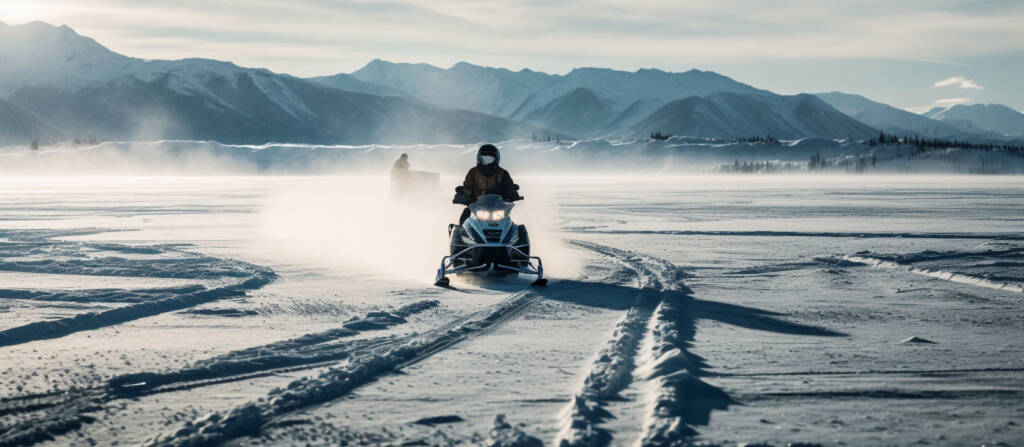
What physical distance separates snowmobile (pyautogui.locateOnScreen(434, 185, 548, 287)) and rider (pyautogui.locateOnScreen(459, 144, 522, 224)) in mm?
481

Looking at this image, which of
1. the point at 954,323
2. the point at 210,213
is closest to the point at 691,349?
the point at 954,323

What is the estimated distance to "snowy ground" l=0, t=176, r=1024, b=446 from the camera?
577 cm

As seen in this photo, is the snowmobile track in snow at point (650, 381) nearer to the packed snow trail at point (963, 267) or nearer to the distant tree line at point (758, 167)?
the packed snow trail at point (963, 267)

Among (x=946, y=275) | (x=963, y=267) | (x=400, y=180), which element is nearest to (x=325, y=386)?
(x=946, y=275)

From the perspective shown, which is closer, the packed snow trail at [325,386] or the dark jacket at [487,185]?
the packed snow trail at [325,386]

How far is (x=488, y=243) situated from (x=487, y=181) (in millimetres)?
1238

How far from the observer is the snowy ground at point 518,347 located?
577 cm

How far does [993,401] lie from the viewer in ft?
20.7

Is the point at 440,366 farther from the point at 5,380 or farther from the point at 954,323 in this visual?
the point at 954,323

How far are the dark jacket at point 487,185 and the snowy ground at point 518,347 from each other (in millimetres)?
1346

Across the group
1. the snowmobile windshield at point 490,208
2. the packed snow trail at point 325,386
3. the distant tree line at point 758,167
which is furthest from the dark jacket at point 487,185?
the distant tree line at point 758,167

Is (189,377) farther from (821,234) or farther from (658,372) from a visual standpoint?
(821,234)

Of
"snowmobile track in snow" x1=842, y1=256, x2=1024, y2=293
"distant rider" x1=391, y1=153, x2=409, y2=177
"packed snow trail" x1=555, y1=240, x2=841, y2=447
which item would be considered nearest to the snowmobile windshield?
"packed snow trail" x1=555, y1=240, x2=841, y2=447

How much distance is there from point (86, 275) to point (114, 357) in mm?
6453
